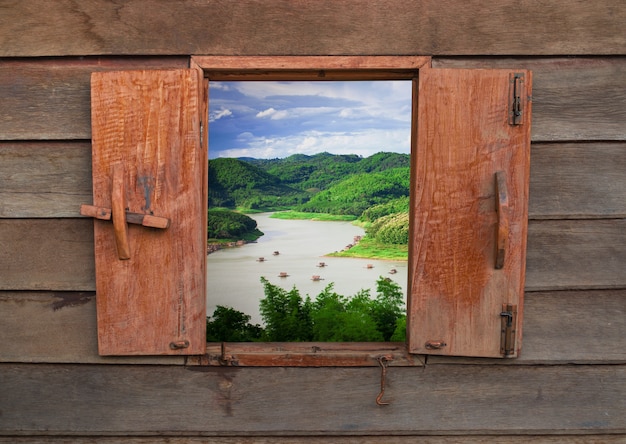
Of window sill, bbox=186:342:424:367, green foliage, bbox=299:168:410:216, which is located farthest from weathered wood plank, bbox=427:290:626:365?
green foliage, bbox=299:168:410:216

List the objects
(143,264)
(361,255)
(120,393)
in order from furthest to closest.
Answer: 1. (361,255)
2. (120,393)
3. (143,264)

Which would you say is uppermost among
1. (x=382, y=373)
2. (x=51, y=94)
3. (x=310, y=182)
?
(x=51, y=94)

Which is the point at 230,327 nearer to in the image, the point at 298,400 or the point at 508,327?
the point at 298,400

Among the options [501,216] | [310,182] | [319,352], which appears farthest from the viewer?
[310,182]

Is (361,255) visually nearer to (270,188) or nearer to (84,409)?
(270,188)

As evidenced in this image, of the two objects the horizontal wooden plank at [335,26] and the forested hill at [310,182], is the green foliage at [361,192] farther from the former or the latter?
the horizontal wooden plank at [335,26]

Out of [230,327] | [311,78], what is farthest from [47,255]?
[230,327]

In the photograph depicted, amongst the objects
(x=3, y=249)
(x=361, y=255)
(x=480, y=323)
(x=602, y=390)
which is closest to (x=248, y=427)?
(x=480, y=323)
